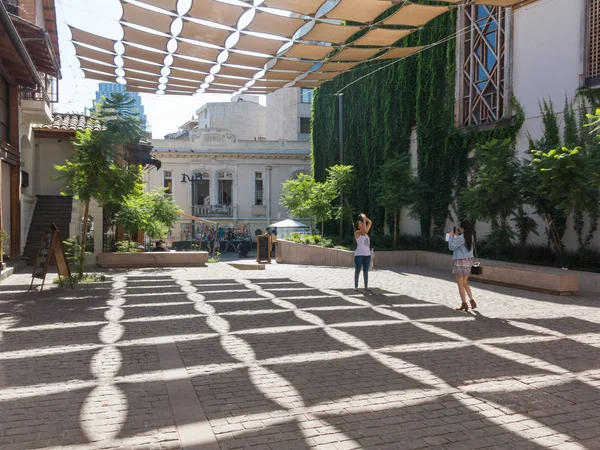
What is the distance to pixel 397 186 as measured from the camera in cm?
2142

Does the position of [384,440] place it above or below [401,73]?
below

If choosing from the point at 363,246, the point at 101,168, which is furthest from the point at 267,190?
the point at 363,246

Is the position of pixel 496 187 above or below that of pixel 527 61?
below

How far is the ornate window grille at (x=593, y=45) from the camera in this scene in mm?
15047

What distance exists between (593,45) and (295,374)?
46.7 feet

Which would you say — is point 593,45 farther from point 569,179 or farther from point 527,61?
point 569,179

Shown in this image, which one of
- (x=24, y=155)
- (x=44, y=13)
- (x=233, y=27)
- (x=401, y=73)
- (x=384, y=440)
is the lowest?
(x=384, y=440)

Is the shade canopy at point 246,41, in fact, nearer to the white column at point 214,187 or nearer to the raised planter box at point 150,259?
the raised planter box at point 150,259

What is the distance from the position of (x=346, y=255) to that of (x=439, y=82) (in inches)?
322

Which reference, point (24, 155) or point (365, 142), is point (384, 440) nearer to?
point (24, 155)

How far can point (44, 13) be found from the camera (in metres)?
25.8

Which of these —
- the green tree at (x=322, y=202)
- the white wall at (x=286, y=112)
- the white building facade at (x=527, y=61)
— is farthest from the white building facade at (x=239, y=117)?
the white building facade at (x=527, y=61)

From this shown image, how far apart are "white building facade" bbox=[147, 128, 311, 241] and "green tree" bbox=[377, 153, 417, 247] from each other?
25.9 meters

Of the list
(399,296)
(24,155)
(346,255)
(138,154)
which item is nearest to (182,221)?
(138,154)
